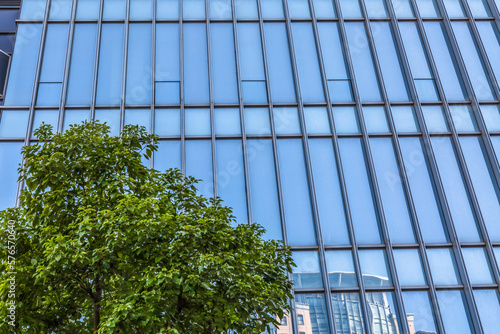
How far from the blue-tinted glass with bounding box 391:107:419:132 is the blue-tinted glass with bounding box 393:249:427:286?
4814mm

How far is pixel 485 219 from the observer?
18.0 m

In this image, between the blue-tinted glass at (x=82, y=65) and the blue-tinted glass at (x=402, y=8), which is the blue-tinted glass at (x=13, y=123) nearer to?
the blue-tinted glass at (x=82, y=65)

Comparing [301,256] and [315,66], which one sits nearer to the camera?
[301,256]

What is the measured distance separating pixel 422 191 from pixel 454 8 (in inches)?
352

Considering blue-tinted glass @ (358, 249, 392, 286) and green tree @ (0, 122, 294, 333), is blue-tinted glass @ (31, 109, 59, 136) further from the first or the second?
blue-tinted glass @ (358, 249, 392, 286)

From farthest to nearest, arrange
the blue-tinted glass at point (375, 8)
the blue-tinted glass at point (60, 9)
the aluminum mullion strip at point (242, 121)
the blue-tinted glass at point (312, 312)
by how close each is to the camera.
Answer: the blue-tinted glass at point (375, 8)
the blue-tinted glass at point (60, 9)
the aluminum mullion strip at point (242, 121)
the blue-tinted glass at point (312, 312)

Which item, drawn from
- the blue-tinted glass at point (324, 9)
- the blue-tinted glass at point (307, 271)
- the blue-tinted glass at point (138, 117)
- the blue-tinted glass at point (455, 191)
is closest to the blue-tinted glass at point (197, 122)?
the blue-tinted glass at point (138, 117)

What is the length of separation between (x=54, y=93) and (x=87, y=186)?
10906 mm

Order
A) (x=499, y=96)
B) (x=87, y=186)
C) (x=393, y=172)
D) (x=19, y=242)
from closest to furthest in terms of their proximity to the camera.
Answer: (x=19, y=242) < (x=87, y=186) < (x=393, y=172) < (x=499, y=96)

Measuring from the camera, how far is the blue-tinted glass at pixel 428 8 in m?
22.0

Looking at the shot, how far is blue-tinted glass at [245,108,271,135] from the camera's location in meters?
19.2

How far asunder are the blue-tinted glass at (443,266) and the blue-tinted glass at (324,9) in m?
10.5

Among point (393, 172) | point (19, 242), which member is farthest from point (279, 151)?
point (19, 242)

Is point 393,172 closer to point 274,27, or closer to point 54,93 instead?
point 274,27
